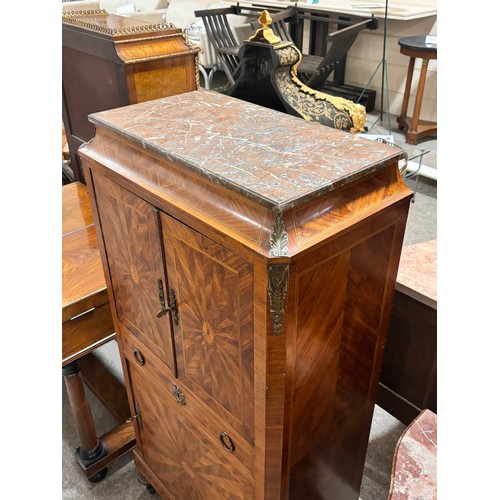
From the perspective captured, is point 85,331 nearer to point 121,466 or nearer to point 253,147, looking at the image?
point 121,466

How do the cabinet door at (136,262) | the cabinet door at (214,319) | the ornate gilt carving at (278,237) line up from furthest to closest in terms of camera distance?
the cabinet door at (136,262)
the cabinet door at (214,319)
the ornate gilt carving at (278,237)

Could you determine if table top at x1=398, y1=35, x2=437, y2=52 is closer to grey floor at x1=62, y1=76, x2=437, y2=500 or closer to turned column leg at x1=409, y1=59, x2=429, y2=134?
turned column leg at x1=409, y1=59, x2=429, y2=134

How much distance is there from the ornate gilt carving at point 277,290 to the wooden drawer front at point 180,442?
0.36 meters

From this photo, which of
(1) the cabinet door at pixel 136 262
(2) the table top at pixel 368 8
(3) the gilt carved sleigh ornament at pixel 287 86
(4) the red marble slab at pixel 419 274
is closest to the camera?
(1) the cabinet door at pixel 136 262

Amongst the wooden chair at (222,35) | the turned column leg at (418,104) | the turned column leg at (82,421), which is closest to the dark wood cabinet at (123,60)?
the turned column leg at (82,421)

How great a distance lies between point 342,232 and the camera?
2.44 ft

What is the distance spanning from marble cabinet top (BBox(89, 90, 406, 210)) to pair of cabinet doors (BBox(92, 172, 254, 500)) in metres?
0.11

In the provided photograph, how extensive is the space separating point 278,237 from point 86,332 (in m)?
0.98

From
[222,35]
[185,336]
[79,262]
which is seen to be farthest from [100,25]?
[222,35]

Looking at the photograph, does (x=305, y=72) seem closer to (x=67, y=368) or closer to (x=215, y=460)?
(x=67, y=368)

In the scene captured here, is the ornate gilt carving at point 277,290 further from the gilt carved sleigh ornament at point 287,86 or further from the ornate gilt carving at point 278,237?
the gilt carved sleigh ornament at point 287,86

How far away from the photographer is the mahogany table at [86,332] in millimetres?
1418

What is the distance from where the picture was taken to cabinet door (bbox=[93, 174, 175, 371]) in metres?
0.95

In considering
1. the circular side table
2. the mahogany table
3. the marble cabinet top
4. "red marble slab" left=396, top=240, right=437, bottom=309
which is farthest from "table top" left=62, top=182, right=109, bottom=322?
the circular side table
